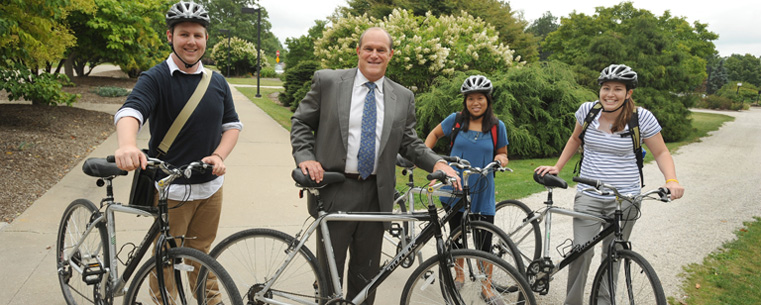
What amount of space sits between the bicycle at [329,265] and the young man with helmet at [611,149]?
3.38 ft

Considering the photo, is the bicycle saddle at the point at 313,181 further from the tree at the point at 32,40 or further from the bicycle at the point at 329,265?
the tree at the point at 32,40

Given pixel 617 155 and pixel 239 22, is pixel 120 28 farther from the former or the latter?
pixel 239 22

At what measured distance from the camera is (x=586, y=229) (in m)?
3.66

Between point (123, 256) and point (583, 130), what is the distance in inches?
158

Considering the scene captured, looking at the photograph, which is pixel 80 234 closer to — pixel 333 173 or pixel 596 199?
pixel 333 173

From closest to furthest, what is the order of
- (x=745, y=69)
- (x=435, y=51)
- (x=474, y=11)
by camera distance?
(x=435, y=51), (x=474, y=11), (x=745, y=69)

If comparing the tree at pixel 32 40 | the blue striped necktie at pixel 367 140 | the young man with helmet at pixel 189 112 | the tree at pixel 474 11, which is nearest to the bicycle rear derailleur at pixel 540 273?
the blue striped necktie at pixel 367 140

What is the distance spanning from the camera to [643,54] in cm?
1658

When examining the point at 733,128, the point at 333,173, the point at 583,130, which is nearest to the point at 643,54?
the point at 733,128

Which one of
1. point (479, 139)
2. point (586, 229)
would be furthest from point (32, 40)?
point (586, 229)

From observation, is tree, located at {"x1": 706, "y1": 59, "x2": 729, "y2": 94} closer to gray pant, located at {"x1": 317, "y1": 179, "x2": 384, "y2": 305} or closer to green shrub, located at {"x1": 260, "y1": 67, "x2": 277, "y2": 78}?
green shrub, located at {"x1": 260, "y1": 67, "x2": 277, "y2": 78}

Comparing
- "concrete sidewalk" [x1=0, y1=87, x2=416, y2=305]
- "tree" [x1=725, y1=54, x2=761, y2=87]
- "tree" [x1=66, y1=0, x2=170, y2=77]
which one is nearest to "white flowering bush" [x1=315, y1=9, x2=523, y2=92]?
"concrete sidewalk" [x1=0, y1=87, x2=416, y2=305]

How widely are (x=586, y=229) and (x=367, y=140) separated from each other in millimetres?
1733

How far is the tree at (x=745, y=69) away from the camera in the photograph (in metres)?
67.8
